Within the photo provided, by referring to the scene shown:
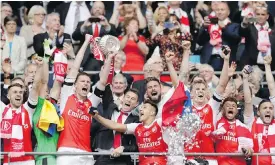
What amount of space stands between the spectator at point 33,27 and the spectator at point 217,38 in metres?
2.59

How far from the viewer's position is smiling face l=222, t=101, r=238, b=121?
16483 millimetres

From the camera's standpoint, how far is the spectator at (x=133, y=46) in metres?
19.4

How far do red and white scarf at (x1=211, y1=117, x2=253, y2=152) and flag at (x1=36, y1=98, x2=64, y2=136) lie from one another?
2033 mm

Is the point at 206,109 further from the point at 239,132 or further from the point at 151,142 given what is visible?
the point at 151,142

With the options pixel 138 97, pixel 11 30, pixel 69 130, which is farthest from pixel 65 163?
pixel 11 30

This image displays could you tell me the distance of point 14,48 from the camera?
1939 cm

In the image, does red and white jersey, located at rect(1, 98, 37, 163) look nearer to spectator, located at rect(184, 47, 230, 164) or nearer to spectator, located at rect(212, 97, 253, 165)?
spectator, located at rect(184, 47, 230, 164)

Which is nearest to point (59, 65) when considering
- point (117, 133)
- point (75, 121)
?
point (75, 121)

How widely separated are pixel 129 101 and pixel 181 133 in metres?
0.89

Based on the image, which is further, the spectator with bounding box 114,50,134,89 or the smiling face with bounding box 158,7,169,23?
the smiling face with bounding box 158,7,169,23

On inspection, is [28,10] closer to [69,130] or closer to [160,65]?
[160,65]

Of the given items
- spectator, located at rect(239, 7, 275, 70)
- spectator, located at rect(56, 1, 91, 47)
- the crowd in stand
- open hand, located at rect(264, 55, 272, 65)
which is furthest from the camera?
spectator, located at rect(56, 1, 91, 47)

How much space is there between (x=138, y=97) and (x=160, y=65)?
1212 mm

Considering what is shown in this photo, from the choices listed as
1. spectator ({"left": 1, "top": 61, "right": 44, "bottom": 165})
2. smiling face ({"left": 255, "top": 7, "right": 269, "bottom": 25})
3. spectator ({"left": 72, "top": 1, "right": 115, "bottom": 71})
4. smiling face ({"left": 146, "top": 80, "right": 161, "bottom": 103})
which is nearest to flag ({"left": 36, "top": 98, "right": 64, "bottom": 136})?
spectator ({"left": 1, "top": 61, "right": 44, "bottom": 165})
